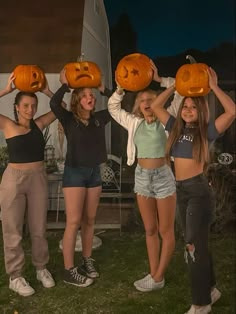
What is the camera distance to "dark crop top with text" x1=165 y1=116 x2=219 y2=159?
2.16m

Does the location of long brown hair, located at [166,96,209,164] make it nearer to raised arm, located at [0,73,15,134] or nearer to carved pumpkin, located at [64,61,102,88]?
carved pumpkin, located at [64,61,102,88]

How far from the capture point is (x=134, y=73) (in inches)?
87.4

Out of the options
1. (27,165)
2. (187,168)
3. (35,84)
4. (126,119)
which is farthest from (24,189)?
(187,168)

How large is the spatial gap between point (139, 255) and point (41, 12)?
135 centimetres

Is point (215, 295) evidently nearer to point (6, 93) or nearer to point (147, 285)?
point (147, 285)

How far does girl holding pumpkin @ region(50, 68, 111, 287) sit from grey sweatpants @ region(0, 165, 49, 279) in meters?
0.14

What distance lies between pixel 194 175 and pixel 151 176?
219 mm

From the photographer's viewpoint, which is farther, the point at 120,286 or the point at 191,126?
the point at 120,286

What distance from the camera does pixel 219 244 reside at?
250cm

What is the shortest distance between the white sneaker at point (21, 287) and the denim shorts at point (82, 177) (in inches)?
21.5

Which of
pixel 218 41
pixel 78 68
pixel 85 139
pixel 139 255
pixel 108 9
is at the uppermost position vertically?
pixel 108 9

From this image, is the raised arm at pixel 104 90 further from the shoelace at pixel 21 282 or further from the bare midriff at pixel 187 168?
the shoelace at pixel 21 282

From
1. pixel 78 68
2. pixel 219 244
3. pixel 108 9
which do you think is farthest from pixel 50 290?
pixel 108 9

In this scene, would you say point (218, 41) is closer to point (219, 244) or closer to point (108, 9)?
point (108, 9)
